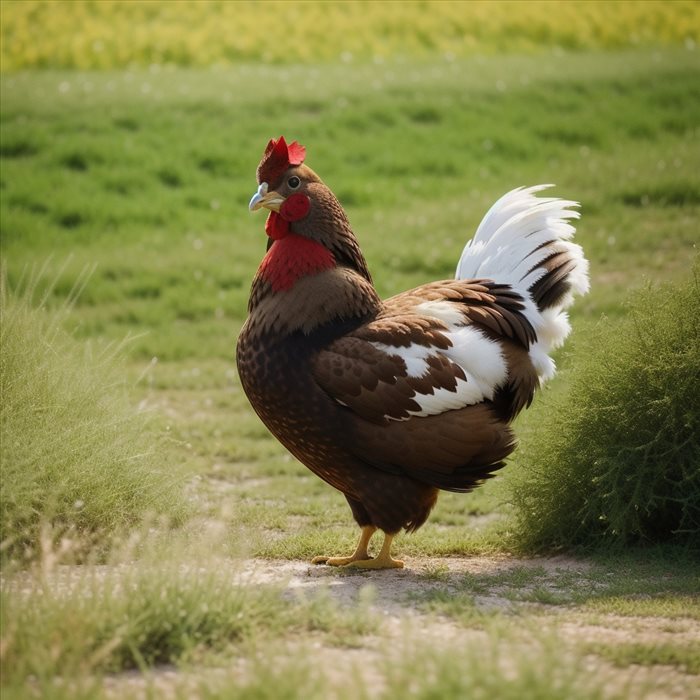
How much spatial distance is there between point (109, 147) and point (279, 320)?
9572 mm

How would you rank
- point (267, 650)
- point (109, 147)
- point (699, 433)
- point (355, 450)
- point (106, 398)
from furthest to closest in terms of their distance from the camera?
point (109, 147)
point (106, 398)
point (699, 433)
point (355, 450)
point (267, 650)

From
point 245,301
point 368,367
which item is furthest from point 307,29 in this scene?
point 368,367

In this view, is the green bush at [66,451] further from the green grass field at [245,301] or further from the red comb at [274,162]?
the red comb at [274,162]

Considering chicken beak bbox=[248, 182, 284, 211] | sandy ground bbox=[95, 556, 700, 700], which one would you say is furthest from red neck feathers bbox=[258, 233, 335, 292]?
sandy ground bbox=[95, 556, 700, 700]

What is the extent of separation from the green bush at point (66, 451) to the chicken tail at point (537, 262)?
225cm

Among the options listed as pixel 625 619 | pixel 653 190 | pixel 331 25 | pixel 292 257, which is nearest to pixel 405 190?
pixel 653 190

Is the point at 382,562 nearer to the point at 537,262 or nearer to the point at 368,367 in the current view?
the point at 368,367

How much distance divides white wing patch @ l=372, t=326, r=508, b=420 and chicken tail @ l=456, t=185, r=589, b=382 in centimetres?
40

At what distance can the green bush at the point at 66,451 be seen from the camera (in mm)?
5055

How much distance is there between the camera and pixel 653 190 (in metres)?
13.0

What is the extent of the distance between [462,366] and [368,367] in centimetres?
57

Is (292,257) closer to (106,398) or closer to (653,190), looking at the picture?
(106,398)

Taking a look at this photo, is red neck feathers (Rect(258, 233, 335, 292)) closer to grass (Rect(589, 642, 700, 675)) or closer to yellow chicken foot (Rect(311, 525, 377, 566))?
yellow chicken foot (Rect(311, 525, 377, 566))

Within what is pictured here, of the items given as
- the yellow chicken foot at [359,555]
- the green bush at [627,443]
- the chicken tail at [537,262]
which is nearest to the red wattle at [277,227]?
the chicken tail at [537,262]
